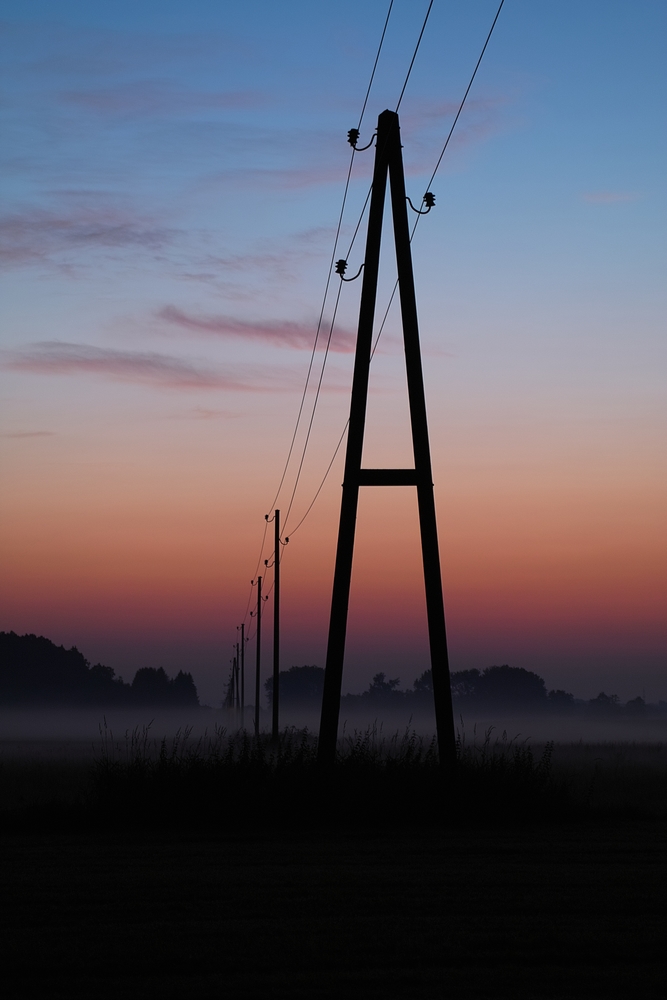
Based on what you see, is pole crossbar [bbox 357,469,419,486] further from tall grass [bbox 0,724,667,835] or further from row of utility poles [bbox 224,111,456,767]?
tall grass [bbox 0,724,667,835]

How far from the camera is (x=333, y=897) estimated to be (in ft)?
30.3

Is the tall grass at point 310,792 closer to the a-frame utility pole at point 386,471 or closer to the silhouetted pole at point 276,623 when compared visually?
the a-frame utility pole at point 386,471

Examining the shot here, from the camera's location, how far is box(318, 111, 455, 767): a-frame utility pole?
17.2 m

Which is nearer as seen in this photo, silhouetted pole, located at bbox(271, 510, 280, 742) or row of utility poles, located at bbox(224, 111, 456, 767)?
row of utility poles, located at bbox(224, 111, 456, 767)

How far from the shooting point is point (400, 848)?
12.9m

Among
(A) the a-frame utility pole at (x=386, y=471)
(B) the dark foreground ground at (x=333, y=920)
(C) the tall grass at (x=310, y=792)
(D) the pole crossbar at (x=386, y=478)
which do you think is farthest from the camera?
(D) the pole crossbar at (x=386, y=478)

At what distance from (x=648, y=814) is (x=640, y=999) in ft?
35.9

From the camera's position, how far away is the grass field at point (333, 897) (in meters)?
6.79

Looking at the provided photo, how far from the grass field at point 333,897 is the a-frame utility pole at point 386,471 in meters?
1.51

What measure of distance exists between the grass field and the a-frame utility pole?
1511mm

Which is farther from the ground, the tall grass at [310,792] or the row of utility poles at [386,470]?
the row of utility poles at [386,470]

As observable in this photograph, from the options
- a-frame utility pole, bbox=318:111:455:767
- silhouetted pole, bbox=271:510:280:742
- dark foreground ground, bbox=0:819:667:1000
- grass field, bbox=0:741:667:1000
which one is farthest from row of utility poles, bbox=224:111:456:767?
silhouetted pole, bbox=271:510:280:742

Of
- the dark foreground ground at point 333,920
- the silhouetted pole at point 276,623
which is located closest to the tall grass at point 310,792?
the dark foreground ground at point 333,920

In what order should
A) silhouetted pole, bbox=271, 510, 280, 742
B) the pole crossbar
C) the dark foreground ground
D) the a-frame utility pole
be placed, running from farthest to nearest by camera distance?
silhouetted pole, bbox=271, 510, 280, 742, the pole crossbar, the a-frame utility pole, the dark foreground ground
